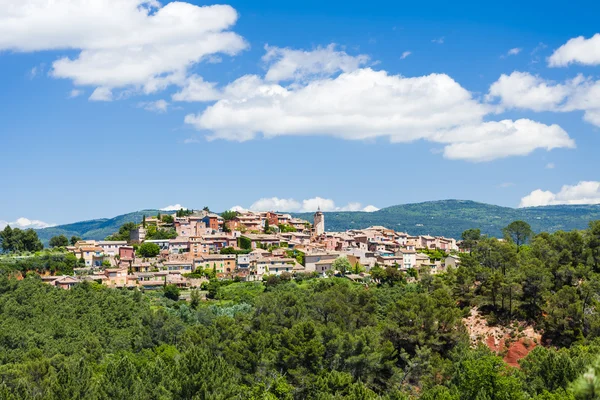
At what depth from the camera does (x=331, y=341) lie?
33000 mm

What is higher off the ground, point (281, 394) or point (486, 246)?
point (486, 246)

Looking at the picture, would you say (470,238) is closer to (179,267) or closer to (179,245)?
(179,267)

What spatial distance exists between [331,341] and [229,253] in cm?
5494

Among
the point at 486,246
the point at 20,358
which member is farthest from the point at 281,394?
the point at 486,246

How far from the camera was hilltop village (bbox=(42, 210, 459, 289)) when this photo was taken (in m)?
77.1

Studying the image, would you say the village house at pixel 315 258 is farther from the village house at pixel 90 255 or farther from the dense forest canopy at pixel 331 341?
the village house at pixel 90 255

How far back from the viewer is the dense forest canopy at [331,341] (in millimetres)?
27125

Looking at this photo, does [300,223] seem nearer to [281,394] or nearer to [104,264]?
[104,264]

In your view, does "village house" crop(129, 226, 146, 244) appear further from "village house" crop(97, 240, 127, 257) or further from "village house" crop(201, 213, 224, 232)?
"village house" crop(201, 213, 224, 232)

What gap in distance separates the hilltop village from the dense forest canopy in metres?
17.2

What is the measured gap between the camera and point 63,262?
78.9m

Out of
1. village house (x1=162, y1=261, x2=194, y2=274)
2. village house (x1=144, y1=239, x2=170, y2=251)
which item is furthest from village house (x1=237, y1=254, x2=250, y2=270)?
village house (x1=144, y1=239, x2=170, y2=251)

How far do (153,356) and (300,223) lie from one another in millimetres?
81009

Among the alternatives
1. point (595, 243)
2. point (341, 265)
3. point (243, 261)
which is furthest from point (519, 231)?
point (243, 261)
